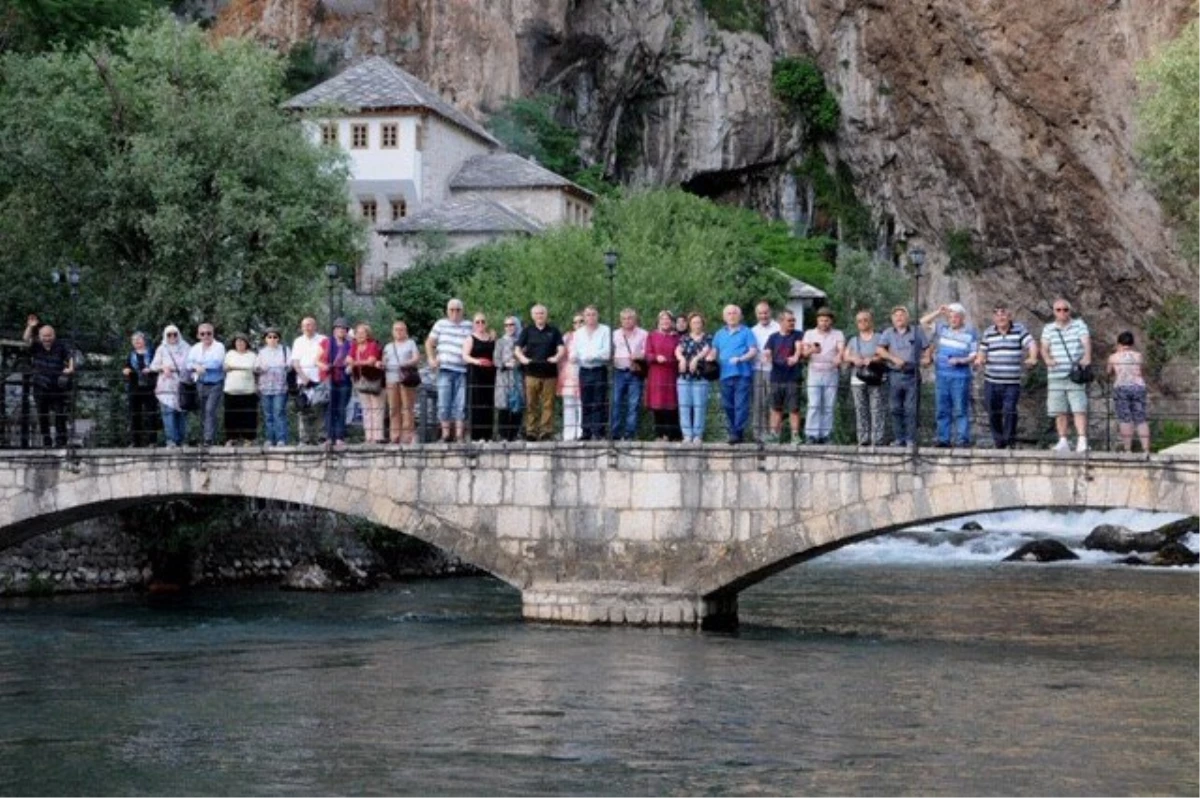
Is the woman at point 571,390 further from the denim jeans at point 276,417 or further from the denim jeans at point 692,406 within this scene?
the denim jeans at point 276,417

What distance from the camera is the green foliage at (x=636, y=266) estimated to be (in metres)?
47.7

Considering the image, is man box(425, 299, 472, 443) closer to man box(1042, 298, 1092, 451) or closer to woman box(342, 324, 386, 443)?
woman box(342, 324, 386, 443)

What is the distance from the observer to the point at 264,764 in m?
17.0

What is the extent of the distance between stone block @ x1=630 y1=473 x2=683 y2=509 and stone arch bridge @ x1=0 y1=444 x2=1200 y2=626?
2 cm

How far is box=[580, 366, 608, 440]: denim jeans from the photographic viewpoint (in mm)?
26578

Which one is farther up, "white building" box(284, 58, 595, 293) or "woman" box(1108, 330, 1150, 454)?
"white building" box(284, 58, 595, 293)

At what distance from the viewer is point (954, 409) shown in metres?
24.8

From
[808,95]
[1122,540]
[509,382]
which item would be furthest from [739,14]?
[509,382]

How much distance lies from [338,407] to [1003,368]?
338 inches

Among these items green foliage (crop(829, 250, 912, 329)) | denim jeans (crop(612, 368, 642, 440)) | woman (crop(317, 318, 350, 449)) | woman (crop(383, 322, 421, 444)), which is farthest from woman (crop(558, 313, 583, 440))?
green foliage (crop(829, 250, 912, 329))

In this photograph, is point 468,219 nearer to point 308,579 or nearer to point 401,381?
point 308,579

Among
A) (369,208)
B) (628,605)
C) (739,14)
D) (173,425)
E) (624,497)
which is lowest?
(628,605)

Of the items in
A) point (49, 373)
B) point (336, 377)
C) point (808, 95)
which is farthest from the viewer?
point (808, 95)

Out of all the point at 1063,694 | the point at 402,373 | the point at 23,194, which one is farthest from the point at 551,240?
the point at 1063,694
